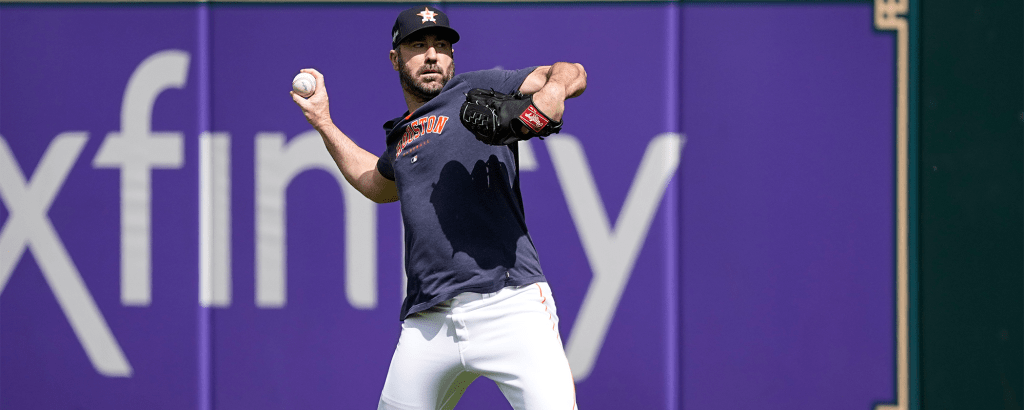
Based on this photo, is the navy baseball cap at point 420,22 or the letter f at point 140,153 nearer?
the navy baseball cap at point 420,22

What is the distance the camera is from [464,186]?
70.4 inches

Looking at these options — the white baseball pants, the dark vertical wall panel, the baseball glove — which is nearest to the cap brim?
Answer: the baseball glove

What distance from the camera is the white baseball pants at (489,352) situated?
174 cm

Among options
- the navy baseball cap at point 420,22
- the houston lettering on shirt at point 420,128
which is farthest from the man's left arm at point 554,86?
the navy baseball cap at point 420,22

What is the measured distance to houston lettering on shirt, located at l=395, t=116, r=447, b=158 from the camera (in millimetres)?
1827

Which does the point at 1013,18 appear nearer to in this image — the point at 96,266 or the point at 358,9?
the point at 358,9

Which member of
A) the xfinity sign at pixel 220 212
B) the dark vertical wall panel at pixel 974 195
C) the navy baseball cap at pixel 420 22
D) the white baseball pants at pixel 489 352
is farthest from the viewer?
the xfinity sign at pixel 220 212


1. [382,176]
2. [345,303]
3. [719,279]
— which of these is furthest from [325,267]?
[719,279]

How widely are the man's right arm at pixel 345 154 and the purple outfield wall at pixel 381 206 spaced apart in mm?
642

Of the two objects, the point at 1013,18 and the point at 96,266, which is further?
the point at 96,266

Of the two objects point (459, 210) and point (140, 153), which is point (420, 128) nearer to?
point (459, 210)

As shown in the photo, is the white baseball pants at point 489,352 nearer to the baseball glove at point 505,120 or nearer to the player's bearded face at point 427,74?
the baseball glove at point 505,120

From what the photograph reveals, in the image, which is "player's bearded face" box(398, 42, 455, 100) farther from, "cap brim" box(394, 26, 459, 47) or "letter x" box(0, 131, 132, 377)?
"letter x" box(0, 131, 132, 377)

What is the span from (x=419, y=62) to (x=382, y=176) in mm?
348
